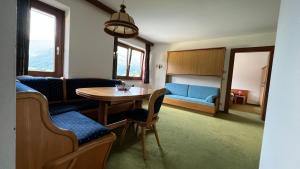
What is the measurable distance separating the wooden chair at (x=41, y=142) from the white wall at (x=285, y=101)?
48.8 inches

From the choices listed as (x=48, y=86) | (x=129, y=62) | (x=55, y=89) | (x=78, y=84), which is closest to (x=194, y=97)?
(x=129, y=62)

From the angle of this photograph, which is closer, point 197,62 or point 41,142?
point 41,142

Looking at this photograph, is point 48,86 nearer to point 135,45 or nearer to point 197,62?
point 135,45

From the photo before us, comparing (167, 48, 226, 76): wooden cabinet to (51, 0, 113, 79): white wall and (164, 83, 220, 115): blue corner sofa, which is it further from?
(51, 0, 113, 79): white wall

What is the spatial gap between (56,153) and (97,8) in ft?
11.2

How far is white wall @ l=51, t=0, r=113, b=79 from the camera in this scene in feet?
9.84

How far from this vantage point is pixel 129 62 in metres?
5.17

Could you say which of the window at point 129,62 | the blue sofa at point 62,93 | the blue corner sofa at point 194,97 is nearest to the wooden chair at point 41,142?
the blue sofa at point 62,93

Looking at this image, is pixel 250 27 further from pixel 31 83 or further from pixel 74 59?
pixel 31 83

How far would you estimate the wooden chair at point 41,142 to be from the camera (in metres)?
0.80

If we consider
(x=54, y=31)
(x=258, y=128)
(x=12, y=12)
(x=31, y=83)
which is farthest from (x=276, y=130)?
(x=54, y=31)

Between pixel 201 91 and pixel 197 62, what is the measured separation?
A: 1.00 m

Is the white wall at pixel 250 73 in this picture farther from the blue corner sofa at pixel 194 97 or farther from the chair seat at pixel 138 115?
the chair seat at pixel 138 115

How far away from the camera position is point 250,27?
12.1 feet
